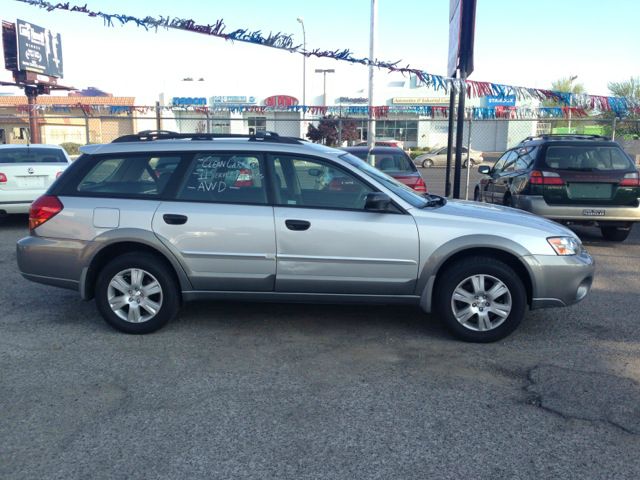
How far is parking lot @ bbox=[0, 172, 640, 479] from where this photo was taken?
313cm

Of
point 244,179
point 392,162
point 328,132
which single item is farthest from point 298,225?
point 328,132

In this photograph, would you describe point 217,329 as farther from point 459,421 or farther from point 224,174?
point 459,421

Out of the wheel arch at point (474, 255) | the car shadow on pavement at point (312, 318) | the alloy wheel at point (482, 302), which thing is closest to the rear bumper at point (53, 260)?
the car shadow on pavement at point (312, 318)

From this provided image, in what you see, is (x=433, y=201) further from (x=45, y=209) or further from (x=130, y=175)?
(x=45, y=209)

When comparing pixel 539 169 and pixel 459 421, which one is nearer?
pixel 459 421

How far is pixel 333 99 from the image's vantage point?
45.8m

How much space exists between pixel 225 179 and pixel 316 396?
2.12 meters

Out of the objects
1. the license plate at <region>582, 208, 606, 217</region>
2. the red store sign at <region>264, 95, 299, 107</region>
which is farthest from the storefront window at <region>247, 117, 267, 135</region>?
the red store sign at <region>264, 95, 299, 107</region>

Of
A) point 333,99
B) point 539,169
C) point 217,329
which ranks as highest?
point 333,99

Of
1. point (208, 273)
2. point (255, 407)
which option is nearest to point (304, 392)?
point (255, 407)

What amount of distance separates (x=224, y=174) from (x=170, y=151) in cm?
54

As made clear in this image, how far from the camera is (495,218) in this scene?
4.99 m

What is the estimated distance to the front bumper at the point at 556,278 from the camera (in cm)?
480

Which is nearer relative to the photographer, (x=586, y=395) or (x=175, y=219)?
(x=586, y=395)
